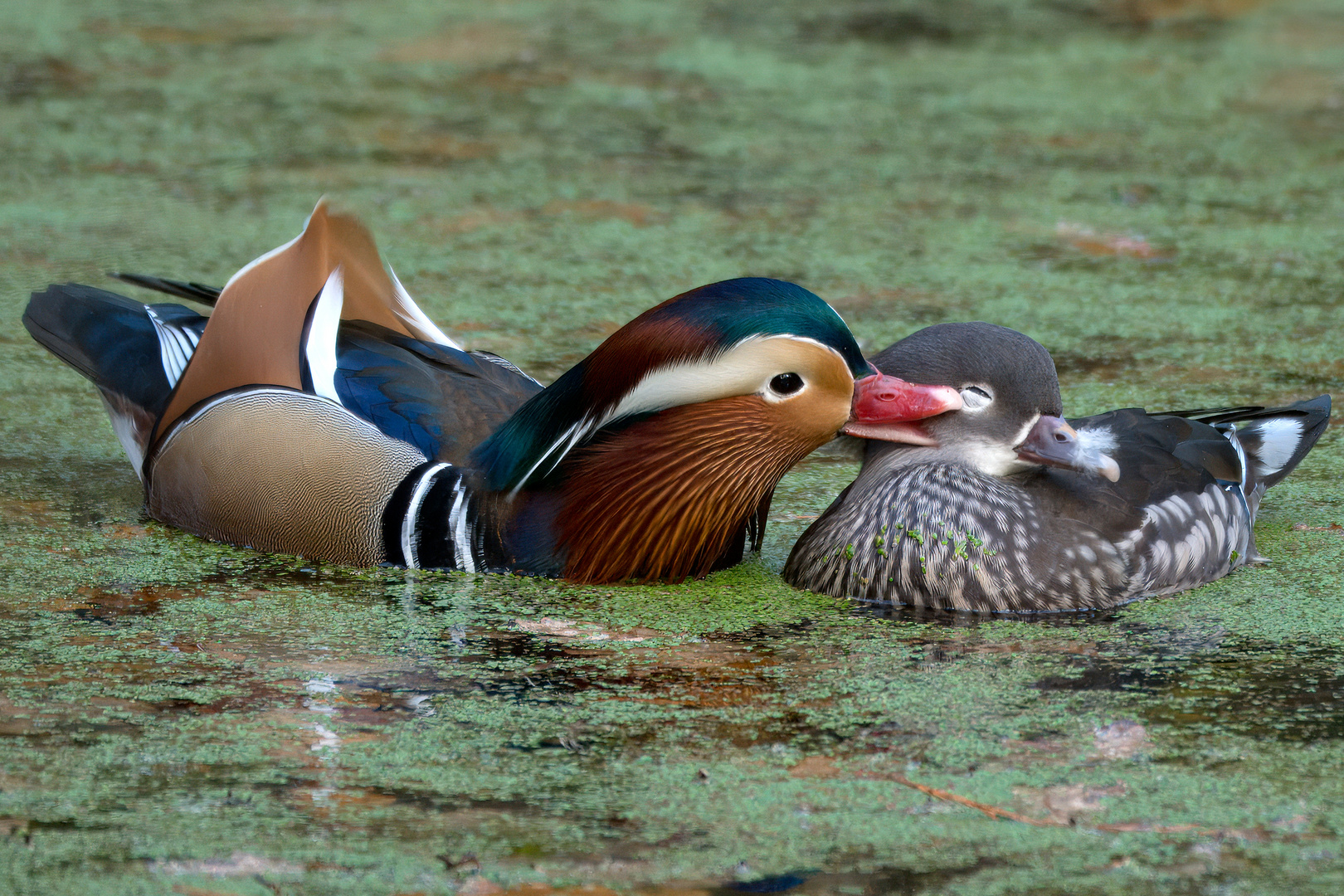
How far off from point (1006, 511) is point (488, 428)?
3.47 ft

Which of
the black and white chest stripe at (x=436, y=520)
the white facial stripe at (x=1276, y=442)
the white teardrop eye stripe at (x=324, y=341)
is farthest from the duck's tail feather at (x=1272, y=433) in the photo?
the white teardrop eye stripe at (x=324, y=341)

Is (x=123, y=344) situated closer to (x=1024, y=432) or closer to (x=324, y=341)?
(x=324, y=341)

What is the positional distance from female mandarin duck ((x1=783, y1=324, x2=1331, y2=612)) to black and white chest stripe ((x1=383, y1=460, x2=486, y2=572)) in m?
0.66

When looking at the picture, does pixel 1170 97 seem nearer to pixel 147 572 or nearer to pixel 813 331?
pixel 813 331

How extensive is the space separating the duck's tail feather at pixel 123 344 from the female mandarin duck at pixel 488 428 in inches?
2.1

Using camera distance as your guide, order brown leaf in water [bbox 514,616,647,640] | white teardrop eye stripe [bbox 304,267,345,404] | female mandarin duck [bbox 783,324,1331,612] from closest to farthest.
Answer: brown leaf in water [bbox 514,616,647,640]
female mandarin duck [bbox 783,324,1331,612]
white teardrop eye stripe [bbox 304,267,345,404]

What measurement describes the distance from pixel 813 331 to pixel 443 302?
2291 mm

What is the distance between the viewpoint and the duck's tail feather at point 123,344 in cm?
383

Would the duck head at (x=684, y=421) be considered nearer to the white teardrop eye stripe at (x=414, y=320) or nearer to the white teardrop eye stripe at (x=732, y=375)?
the white teardrop eye stripe at (x=732, y=375)

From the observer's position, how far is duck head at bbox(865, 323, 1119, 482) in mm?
3375

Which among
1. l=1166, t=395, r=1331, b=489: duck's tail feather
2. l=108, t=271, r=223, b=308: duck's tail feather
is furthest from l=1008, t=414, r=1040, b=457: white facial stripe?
l=108, t=271, r=223, b=308: duck's tail feather

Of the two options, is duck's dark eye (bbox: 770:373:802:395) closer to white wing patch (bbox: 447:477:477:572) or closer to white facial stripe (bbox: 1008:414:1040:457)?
white facial stripe (bbox: 1008:414:1040:457)

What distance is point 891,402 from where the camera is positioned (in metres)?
3.36

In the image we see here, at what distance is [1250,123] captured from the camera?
24.8 ft
